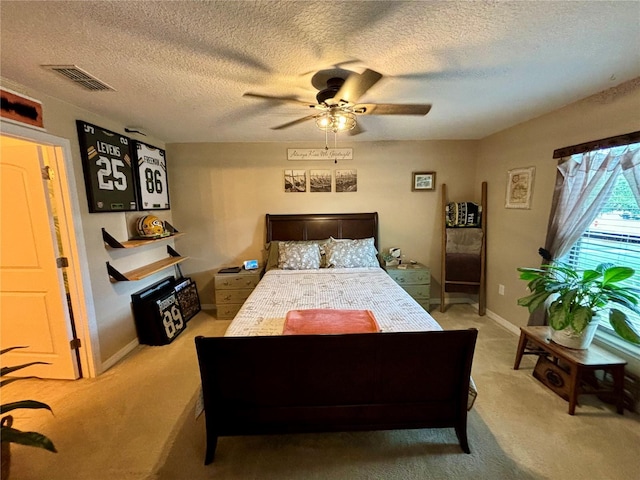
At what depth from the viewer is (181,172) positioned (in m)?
3.61

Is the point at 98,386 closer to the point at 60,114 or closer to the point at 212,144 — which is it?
the point at 60,114

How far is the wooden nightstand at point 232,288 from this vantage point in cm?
339

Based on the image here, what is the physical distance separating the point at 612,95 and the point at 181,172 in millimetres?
4452

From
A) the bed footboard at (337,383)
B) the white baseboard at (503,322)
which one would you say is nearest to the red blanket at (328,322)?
the bed footboard at (337,383)

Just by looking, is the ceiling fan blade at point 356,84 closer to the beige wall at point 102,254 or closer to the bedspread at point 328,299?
the bedspread at point 328,299

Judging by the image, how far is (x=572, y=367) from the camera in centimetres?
185

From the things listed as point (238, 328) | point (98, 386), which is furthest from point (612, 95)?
point (98, 386)

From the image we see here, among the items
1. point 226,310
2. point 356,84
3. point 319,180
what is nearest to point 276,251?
point 226,310

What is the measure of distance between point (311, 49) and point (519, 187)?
274cm

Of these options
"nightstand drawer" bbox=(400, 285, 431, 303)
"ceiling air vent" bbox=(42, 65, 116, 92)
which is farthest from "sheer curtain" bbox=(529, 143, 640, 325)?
"ceiling air vent" bbox=(42, 65, 116, 92)

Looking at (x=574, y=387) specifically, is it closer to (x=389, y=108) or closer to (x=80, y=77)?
(x=389, y=108)

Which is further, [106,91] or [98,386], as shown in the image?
[98,386]

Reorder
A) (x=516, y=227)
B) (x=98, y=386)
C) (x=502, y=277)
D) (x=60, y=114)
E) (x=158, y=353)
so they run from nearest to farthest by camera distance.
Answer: (x=60, y=114)
(x=98, y=386)
(x=158, y=353)
(x=516, y=227)
(x=502, y=277)

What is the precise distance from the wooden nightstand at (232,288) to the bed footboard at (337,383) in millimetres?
1940
